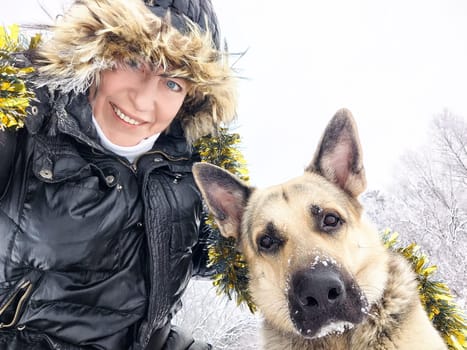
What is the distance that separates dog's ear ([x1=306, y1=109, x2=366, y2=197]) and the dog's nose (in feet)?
2.92

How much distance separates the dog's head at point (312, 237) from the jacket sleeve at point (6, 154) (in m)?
1.14

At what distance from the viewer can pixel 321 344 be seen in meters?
2.14

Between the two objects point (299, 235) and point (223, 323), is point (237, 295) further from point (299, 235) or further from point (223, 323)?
point (223, 323)

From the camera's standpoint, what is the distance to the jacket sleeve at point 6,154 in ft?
6.20

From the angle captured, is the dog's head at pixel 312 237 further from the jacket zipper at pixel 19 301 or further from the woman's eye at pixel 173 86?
the jacket zipper at pixel 19 301

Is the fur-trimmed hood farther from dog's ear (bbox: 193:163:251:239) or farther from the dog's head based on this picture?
the dog's head

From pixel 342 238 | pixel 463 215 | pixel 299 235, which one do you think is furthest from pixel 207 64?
pixel 463 215

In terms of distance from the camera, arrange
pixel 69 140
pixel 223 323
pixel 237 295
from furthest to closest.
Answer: pixel 223 323 < pixel 237 295 < pixel 69 140

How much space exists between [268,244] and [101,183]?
4.00 ft

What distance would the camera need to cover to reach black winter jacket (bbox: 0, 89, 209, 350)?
6.48ft

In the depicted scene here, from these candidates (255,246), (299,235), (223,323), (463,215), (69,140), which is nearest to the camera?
(69,140)

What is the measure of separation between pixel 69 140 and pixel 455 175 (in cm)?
1732

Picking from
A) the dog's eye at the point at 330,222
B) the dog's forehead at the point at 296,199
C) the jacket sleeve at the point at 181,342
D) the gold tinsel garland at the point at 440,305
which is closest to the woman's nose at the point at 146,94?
the dog's forehead at the point at 296,199

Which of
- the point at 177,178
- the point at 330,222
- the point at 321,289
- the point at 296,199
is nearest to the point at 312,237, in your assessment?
the point at 330,222
